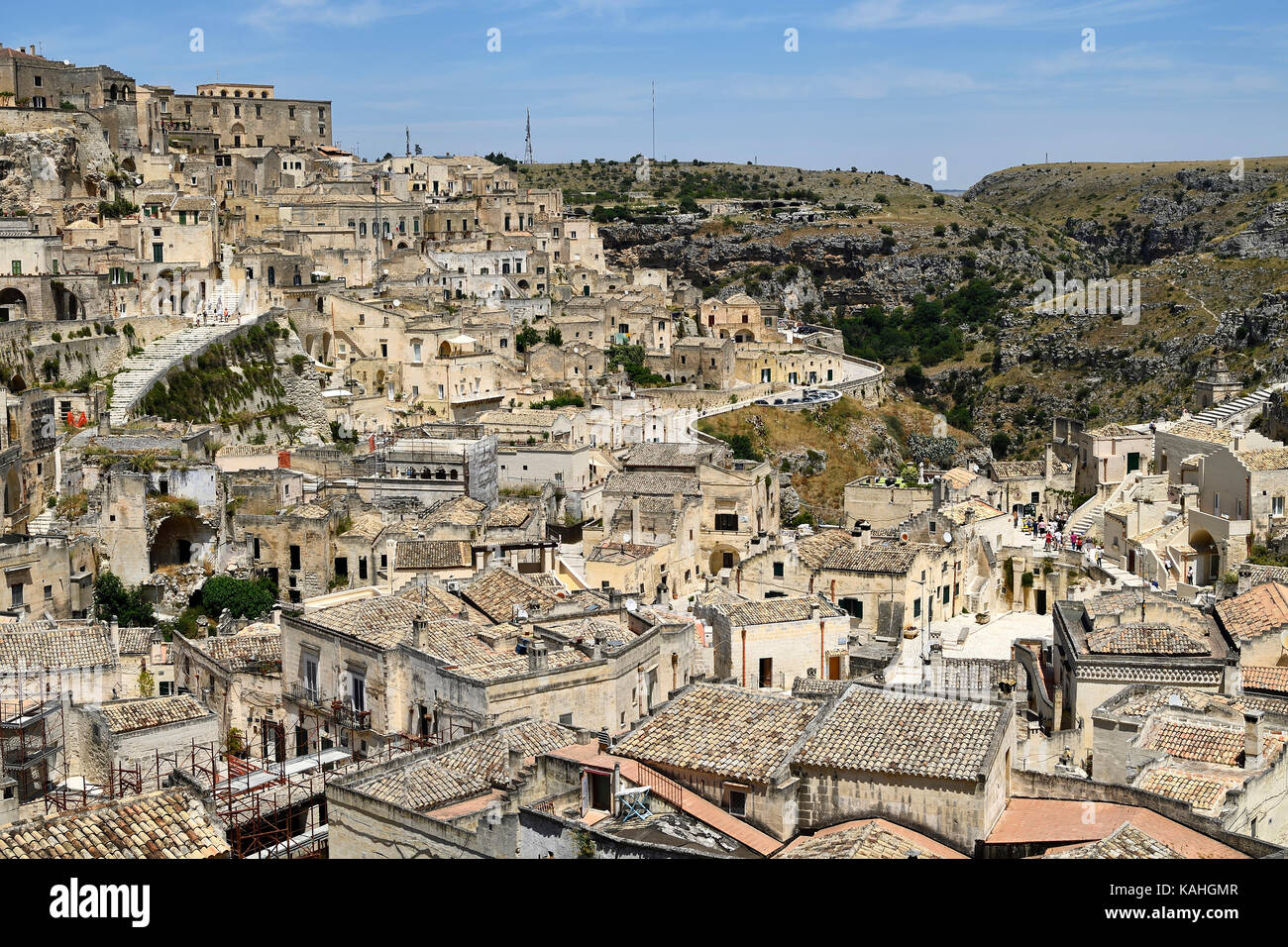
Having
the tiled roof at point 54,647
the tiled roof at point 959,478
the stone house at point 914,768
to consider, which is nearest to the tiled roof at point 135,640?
the tiled roof at point 54,647

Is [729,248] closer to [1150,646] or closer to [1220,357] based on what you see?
[1220,357]

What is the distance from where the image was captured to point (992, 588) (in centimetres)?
3512

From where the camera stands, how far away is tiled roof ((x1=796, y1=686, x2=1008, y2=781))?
1454 cm

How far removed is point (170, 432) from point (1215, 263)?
214ft

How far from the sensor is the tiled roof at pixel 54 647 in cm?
2336

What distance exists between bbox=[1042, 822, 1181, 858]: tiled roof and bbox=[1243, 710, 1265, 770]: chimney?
200 inches

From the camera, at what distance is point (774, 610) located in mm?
25609

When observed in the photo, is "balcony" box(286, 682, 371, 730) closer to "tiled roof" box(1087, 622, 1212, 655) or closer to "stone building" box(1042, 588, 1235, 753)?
"stone building" box(1042, 588, 1235, 753)

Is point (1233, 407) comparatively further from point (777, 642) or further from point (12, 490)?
point (12, 490)

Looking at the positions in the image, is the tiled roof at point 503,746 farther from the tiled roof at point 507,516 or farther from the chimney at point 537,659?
the tiled roof at point 507,516

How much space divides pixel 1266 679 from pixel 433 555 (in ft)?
58.8

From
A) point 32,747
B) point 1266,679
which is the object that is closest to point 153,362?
point 32,747

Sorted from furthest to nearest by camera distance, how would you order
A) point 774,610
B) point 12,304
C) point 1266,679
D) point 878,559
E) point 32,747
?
1. point 12,304
2. point 878,559
3. point 774,610
4. point 1266,679
5. point 32,747

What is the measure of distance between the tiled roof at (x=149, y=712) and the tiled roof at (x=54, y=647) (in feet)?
7.46
